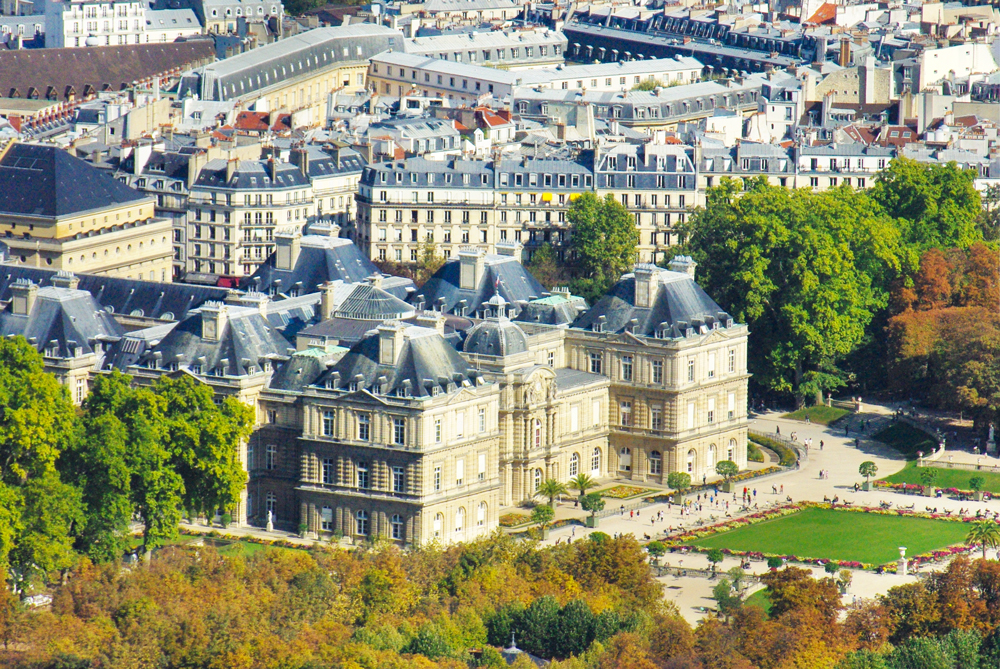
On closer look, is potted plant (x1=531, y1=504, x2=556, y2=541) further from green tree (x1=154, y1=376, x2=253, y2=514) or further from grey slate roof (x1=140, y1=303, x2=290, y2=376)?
grey slate roof (x1=140, y1=303, x2=290, y2=376)

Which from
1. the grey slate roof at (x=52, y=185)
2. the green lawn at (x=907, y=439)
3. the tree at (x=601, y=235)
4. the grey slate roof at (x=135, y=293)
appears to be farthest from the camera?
the tree at (x=601, y=235)

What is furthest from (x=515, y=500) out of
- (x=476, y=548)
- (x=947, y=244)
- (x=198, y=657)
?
A: (x=947, y=244)

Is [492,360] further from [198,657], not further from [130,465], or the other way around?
[198,657]

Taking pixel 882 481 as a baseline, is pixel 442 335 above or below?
above

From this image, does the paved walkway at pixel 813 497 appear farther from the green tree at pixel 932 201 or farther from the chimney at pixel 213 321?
the chimney at pixel 213 321

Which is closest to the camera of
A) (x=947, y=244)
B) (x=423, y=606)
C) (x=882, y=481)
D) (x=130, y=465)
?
(x=423, y=606)

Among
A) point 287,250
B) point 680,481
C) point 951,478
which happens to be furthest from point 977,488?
point 287,250

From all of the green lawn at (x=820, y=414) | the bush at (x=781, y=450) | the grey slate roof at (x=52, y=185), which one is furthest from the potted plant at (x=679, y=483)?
the grey slate roof at (x=52, y=185)

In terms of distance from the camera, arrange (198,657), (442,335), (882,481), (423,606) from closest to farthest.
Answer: (198,657), (423,606), (442,335), (882,481)
